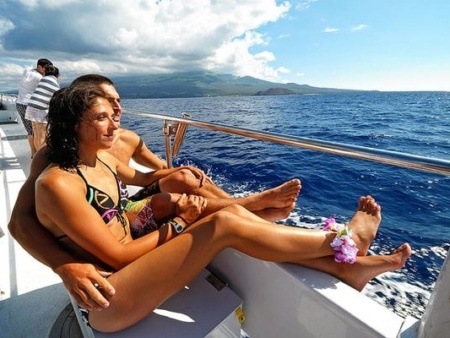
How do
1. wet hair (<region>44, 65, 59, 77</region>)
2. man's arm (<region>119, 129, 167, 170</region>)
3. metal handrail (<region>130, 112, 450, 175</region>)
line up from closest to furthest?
metal handrail (<region>130, 112, 450, 175</region>) → man's arm (<region>119, 129, 167, 170</region>) → wet hair (<region>44, 65, 59, 77</region>)

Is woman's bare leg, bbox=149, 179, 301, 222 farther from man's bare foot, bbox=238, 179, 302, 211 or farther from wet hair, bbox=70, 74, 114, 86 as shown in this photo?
wet hair, bbox=70, 74, 114, 86

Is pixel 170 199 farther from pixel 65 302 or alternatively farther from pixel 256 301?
pixel 65 302

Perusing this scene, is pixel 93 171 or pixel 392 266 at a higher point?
pixel 93 171

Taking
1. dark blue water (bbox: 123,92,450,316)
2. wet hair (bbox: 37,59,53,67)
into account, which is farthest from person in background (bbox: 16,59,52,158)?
dark blue water (bbox: 123,92,450,316)

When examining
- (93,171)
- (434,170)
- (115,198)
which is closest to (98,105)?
(93,171)

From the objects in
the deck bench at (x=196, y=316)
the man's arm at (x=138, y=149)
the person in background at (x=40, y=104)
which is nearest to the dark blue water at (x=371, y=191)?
the man's arm at (x=138, y=149)

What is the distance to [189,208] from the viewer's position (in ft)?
4.60

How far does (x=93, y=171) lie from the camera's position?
1282mm

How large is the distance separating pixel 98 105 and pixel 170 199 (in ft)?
1.82

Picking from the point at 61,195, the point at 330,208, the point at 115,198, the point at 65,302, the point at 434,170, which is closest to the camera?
the point at 434,170

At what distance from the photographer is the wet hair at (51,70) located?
369 cm

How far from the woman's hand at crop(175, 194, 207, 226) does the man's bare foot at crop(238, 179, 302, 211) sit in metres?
0.30

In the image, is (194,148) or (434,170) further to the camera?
(194,148)

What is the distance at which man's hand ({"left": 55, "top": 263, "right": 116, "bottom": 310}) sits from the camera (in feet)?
3.27
